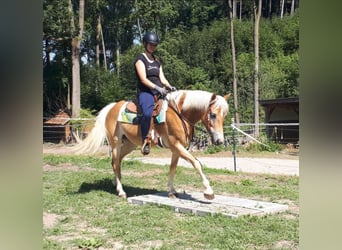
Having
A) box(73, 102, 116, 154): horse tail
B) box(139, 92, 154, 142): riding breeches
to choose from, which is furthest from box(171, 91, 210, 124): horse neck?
box(73, 102, 116, 154): horse tail

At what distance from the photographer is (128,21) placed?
28.4m

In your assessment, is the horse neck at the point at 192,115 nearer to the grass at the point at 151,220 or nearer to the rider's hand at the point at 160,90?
the rider's hand at the point at 160,90

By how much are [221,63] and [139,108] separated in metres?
19.8

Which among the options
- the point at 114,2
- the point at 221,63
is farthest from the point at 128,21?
the point at 221,63

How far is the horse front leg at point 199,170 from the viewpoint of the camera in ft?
14.6

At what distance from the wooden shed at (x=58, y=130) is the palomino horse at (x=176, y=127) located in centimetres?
965

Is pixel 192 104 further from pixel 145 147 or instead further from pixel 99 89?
pixel 99 89

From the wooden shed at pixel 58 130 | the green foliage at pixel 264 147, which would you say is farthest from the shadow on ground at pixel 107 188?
the wooden shed at pixel 58 130

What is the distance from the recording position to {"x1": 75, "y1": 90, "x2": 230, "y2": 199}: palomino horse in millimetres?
4363

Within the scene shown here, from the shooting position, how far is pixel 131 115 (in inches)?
195

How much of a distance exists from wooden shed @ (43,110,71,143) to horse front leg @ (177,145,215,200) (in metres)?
10.8

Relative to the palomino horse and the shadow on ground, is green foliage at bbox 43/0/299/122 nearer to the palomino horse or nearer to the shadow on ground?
the shadow on ground
